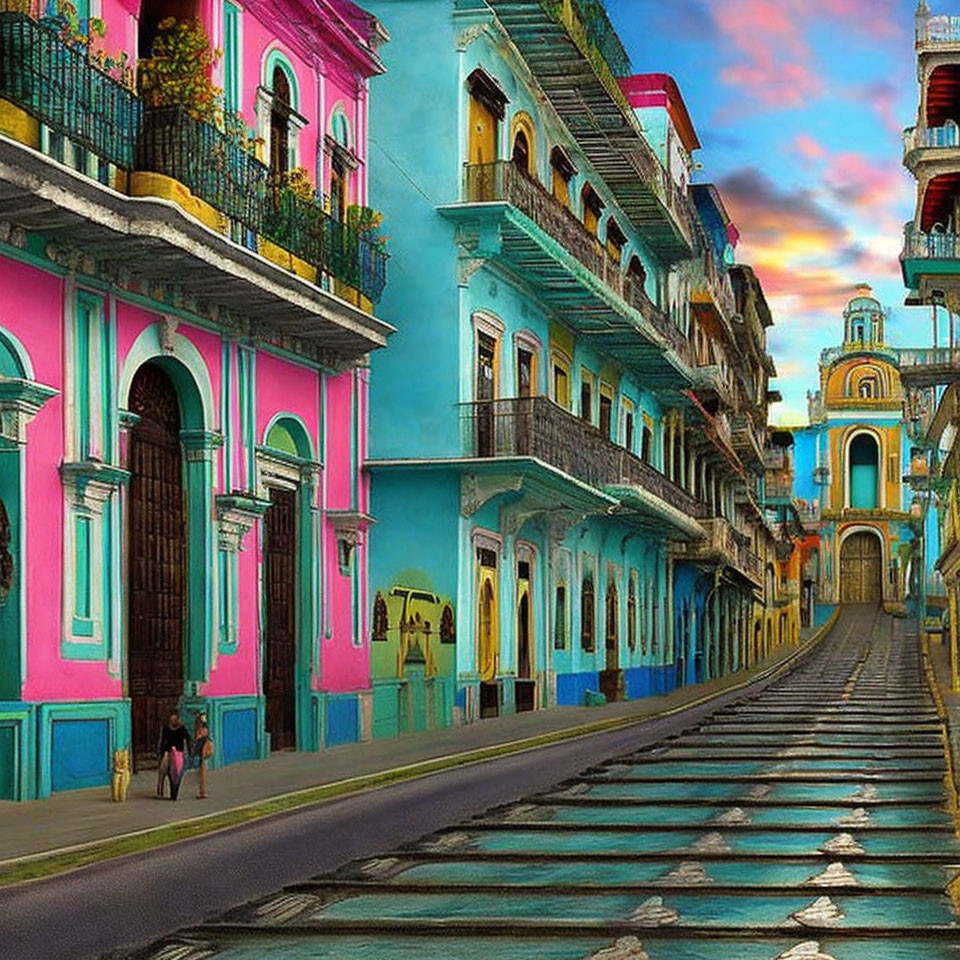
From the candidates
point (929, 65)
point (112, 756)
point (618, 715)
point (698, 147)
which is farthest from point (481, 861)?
point (698, 147)

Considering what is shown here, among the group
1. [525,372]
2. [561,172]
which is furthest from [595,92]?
[525,372]

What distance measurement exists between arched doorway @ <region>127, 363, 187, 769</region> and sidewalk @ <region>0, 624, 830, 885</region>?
78 centimetres

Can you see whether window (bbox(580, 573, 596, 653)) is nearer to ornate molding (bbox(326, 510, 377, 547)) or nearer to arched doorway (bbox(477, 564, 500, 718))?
arched doorway (bbox(477, 564, 500, 718))

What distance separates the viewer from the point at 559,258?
92.9ft

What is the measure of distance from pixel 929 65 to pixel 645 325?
7188 millimetres

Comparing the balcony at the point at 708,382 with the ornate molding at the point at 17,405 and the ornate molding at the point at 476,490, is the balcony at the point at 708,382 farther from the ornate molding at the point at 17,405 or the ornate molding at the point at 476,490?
the ornate molding at the point at 17,405

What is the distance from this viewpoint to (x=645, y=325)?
34812mm

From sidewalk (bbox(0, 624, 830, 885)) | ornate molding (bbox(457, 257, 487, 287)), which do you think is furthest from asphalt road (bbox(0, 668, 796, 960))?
ornate molding (bbox(457, 257, 487, 287))

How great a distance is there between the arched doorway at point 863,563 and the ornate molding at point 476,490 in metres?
71.7

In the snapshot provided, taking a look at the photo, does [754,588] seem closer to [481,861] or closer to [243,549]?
[243,549]

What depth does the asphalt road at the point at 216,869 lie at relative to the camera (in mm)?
8594

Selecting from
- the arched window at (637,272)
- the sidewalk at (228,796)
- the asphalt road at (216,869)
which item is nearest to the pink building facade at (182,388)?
the sidewalk at (228,796)

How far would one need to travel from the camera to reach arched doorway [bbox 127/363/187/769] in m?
17.7

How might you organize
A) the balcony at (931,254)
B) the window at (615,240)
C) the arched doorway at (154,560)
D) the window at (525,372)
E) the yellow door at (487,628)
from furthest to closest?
the window at (615,240)
the balcony at (931,254)
the window at (525,372)
the yellow door at (487,628)
the arched doorway at (154,560)
